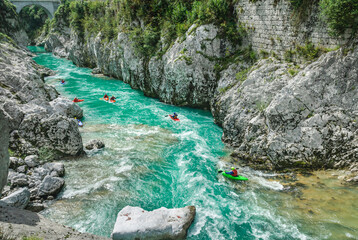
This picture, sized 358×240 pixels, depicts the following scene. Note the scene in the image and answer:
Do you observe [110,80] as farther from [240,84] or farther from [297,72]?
[297,72]

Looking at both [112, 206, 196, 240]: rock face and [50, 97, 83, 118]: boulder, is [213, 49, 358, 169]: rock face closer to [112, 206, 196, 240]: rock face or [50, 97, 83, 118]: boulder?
[112, 206, 196, 240]: rock face

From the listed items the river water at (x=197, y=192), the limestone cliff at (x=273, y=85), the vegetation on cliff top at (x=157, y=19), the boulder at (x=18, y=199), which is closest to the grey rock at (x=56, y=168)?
the river water at (x=197, y=192)

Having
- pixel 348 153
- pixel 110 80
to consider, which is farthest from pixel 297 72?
pixel 110 80

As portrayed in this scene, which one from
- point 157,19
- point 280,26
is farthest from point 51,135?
point 157,19

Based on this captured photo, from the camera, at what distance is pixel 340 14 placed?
33.1ft

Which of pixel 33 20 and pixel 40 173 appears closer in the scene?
pixel 40 173

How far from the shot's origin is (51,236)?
622 centimetres

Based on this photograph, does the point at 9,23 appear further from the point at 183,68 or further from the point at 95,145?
the point at 95,145

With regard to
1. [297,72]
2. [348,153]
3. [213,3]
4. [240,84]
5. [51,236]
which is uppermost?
[213,3]

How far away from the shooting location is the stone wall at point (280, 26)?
1177cm

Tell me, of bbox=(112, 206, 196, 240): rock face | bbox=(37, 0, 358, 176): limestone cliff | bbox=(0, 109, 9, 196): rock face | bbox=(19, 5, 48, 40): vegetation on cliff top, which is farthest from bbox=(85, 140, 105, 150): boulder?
bbox=(19, 5, 48, 40): vegetation on cliff top

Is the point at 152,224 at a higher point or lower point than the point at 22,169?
lower

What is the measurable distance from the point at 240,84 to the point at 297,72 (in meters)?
3.45

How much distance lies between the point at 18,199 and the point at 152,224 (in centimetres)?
473
